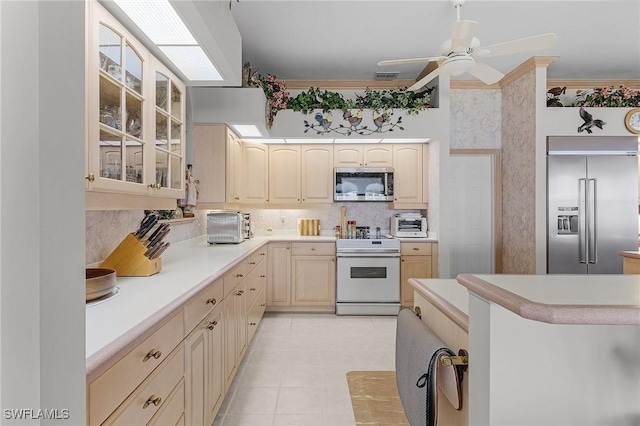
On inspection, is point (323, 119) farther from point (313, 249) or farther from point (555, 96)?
point (555, 96)

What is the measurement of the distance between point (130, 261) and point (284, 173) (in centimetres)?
284

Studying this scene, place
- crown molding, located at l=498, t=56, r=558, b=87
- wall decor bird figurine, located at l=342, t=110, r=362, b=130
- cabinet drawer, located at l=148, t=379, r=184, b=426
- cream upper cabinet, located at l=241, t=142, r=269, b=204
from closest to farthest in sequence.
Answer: cabinet drawer, located at l=148, t=379, r=184, b=426 < crown molding, located at l=498, t=56, r=558, b=87 < wall decor bird figurine, located at l=342, t=110, r=362, b=130 < cream upper cabinet, located at l=241, t=142, r=269, b=204

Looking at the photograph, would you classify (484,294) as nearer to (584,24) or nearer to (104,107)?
(104,107)

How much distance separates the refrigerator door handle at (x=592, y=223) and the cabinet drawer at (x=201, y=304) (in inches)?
158

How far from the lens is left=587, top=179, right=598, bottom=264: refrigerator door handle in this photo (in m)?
3.87

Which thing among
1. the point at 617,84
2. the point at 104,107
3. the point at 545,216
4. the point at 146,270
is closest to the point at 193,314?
the point at 146,270

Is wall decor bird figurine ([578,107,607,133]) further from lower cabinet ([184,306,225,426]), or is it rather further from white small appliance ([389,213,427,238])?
lower cabinet ([184,306,225,426])

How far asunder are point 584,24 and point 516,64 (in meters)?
0.91

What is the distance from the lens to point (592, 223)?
3875 mm

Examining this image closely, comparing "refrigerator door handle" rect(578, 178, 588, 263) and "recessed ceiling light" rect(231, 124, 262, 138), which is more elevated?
"recessed ceiling light" rect(231, 124, 262, 138)

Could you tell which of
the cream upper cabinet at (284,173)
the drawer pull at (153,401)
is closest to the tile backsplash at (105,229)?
the drawer pull at (153,401)

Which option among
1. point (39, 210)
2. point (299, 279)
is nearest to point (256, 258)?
point (299, 279)

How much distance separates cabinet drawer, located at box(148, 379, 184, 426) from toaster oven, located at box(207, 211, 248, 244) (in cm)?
211

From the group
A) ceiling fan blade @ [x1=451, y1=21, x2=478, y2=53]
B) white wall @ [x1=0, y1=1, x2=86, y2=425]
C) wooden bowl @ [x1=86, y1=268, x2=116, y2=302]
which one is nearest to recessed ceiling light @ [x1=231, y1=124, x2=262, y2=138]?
ceiling fan blade @ [x1=451, y1=21, x2=478, y2=53]
